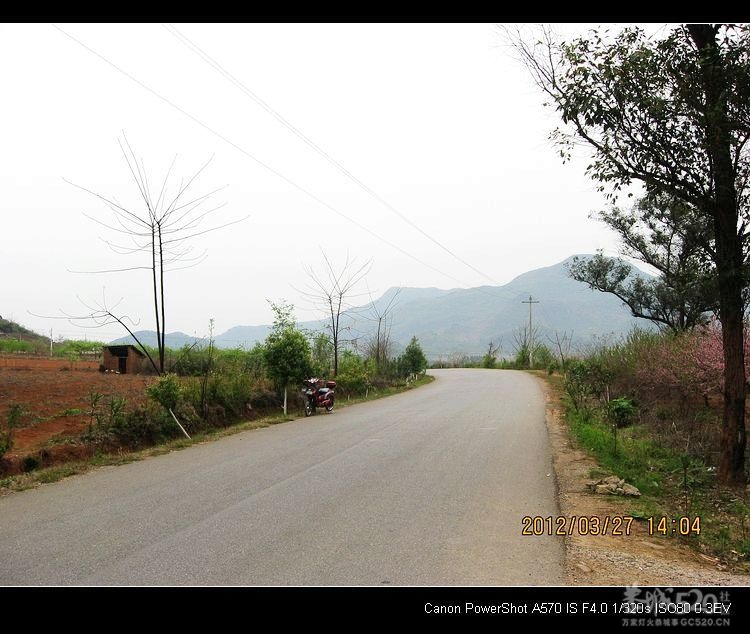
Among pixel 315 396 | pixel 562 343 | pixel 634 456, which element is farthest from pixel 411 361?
pixel 634 456

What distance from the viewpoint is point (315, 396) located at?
17906mm

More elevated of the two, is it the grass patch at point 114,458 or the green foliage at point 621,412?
the green foliage at point 621,412

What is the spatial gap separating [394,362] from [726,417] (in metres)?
29.9

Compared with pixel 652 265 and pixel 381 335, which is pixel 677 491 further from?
pixel 381 335

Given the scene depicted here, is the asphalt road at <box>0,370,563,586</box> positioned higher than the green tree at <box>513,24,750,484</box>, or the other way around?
the green tree at <box>513,24,750,484</box>

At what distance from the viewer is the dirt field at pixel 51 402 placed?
10.4m

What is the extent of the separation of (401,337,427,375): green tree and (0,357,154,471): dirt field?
2102 centimetres

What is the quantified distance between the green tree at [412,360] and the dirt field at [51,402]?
69.0 ft

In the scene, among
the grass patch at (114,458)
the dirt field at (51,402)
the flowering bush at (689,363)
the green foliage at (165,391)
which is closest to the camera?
the grass patch at (114,458)

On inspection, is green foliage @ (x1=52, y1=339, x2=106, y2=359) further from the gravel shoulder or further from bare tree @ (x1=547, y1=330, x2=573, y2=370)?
the gravel shoulder

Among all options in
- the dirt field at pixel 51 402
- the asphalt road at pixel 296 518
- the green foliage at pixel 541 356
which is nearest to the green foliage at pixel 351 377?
the dirt field at pixel 51 402

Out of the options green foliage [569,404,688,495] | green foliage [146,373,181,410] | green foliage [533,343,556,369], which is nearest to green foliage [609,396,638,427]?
green foliage [569,404,688,495]

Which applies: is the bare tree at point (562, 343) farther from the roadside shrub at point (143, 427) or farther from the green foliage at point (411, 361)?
the roadside shrub at point (143, 427)

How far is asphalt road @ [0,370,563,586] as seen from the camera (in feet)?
15.3
